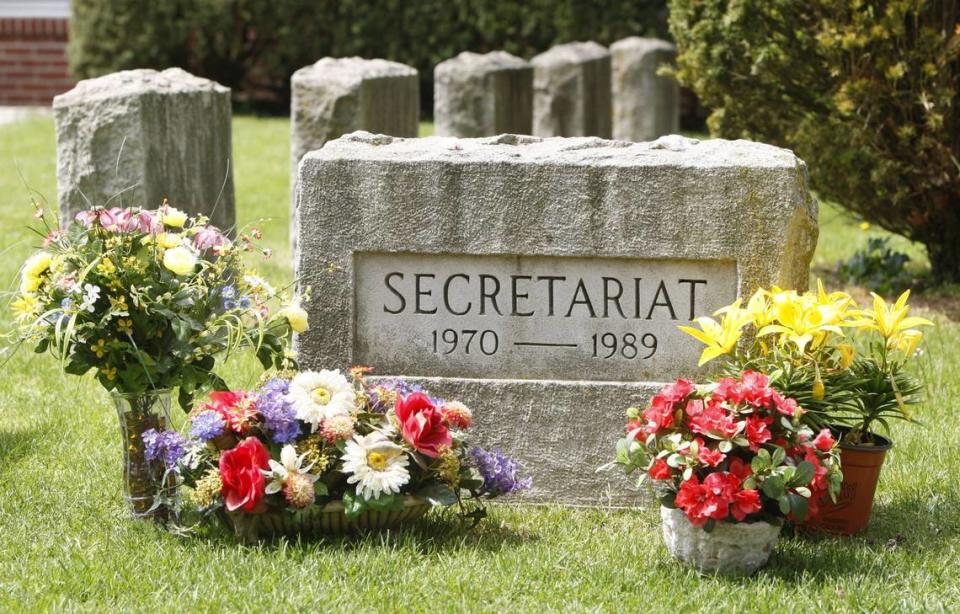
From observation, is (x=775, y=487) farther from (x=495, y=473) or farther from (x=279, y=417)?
(x=279, y=417)

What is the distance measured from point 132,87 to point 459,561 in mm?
3363

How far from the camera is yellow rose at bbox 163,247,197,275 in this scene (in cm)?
379

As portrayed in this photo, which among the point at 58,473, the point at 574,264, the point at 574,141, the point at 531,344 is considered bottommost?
the point at 58,473

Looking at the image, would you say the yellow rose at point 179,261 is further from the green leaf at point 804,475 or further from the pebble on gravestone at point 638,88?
the pebble on gravestone at point 638,88

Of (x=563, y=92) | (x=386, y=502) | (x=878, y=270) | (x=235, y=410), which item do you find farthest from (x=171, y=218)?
(x=563, y=92)

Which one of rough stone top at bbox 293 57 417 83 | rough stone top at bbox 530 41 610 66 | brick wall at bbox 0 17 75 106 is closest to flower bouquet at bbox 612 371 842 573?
rough stone top at bbox 293 57 417 83

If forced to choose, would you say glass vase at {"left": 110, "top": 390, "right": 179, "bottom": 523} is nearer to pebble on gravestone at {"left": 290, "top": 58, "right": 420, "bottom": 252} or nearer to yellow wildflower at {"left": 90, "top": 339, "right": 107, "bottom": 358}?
yellow wildflower at {"left": 90, "top": 339, "right": 107, "bottom": 358}

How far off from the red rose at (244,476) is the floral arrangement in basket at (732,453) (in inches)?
39.7

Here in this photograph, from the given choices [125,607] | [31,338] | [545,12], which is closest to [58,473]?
[31,338]

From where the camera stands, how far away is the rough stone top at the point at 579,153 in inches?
161

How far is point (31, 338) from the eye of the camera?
3891 mm

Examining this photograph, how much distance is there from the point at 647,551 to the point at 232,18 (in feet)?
41.3

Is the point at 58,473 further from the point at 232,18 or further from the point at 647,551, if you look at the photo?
the point at 232,18

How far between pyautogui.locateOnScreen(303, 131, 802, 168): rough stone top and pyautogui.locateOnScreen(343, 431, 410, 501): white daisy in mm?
929
